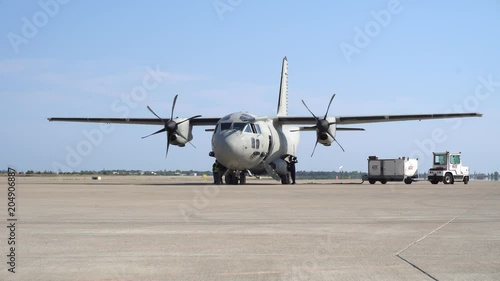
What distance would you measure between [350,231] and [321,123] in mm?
30123

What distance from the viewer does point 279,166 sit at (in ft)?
143

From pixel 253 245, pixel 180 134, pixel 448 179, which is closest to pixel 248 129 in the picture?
pixel 180 134

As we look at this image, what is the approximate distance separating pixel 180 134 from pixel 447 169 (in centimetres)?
2166

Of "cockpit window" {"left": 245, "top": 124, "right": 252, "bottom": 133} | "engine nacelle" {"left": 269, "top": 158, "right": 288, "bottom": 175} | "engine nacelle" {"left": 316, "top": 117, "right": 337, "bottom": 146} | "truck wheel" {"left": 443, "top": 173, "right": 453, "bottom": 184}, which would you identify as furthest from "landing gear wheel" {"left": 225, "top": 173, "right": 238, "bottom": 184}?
Answer: "truck wheel" {"left": 443, "top": 173, "right": 453, "bottom": 184}

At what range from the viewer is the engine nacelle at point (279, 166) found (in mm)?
43344

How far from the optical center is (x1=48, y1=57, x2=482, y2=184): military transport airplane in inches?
1495

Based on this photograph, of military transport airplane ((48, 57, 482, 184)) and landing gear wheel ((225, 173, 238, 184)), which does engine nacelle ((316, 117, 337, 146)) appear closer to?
military transport airplane ((48, 57, 482, 184))

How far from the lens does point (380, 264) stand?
757 centimetres

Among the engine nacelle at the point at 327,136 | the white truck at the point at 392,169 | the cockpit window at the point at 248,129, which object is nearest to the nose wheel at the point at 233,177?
the cockpit window at the point at 248,129

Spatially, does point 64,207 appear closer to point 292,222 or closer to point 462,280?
point 292,222

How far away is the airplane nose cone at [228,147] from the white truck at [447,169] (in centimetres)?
1926

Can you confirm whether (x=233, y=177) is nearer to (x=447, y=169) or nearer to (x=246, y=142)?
(x=246, y=142)

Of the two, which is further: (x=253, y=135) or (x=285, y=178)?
(x=285, y=178)

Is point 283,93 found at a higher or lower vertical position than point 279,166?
higher
